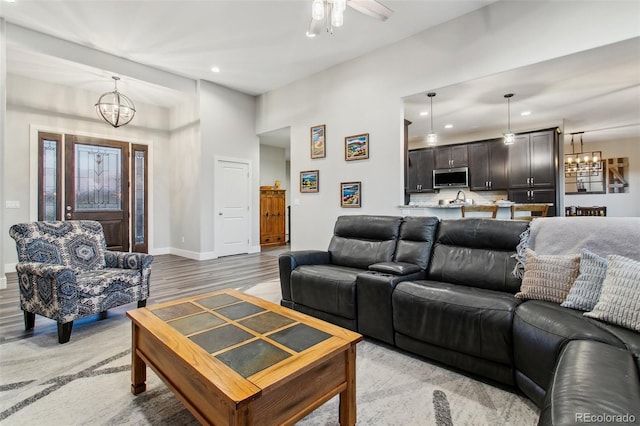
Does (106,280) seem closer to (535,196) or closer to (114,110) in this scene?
(114,110)

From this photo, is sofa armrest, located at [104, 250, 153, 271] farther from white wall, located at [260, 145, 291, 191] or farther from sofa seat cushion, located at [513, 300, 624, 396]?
white wall, located at [260, 145, 291, 191]

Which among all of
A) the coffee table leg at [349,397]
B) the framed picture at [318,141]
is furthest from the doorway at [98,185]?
the coffee table leg at [349,397]

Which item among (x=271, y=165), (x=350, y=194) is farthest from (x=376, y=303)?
(x=271, y=165)

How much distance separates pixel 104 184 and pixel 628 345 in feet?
24.4

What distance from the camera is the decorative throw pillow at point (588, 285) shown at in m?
1.64

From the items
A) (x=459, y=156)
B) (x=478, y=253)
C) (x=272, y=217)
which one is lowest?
(x=478, y=253)

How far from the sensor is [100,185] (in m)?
5.99

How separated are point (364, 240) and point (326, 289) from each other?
32.7 inches

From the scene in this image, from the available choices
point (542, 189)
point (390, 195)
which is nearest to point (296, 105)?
point (390, 195)

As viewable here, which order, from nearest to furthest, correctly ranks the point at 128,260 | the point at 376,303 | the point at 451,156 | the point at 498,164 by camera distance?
the point at 376,303
the point at 128,260
the point at 498,164
the point at 451,156

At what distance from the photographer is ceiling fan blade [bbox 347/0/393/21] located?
2.80m

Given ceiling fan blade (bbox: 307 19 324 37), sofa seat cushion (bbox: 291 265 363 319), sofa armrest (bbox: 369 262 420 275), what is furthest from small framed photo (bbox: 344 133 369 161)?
sofa armrest (bbox: 369 262 420 275)

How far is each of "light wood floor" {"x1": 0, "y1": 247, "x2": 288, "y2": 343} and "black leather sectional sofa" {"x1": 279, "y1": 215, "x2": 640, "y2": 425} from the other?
1553mm
